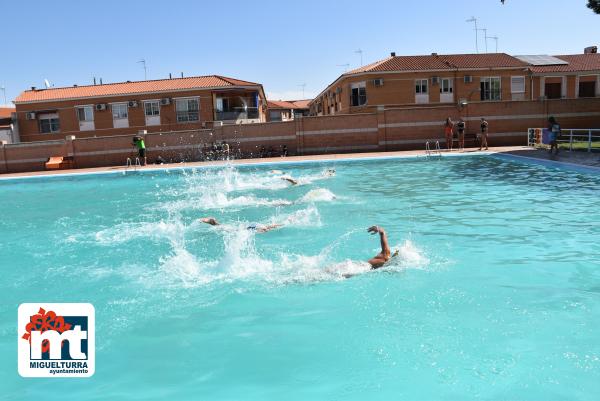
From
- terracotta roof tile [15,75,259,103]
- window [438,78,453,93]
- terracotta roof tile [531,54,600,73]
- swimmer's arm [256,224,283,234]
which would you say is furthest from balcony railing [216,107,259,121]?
swimmer's arm [256,224,283,234]

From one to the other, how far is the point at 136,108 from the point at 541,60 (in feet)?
101

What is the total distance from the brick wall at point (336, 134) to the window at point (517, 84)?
33.1 ft

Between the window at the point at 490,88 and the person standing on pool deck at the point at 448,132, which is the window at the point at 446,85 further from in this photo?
the person standing on pool deck at the point at 448,132

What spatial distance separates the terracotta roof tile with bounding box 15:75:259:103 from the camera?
3862 cm

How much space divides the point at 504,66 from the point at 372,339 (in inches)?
1447

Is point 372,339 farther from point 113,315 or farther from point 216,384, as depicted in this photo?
point 113,315

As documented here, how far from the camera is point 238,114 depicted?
39938mm

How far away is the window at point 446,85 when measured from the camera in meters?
37.9

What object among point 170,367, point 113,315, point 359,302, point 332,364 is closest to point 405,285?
point 359,302

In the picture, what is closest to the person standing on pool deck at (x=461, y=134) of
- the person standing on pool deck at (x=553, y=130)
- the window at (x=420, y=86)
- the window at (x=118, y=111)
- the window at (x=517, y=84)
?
the person standing on pool deck at (x=553, y=130)

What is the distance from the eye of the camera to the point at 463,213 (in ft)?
38.3

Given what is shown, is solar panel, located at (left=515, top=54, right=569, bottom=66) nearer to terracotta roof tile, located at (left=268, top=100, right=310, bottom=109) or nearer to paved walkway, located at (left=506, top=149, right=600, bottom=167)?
paved walkway, located at (left=506, top=149, right=600, bottom=167)

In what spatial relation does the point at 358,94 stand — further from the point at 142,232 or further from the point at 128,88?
the point at 142,232

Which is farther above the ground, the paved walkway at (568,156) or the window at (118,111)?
the window at (118,111)
